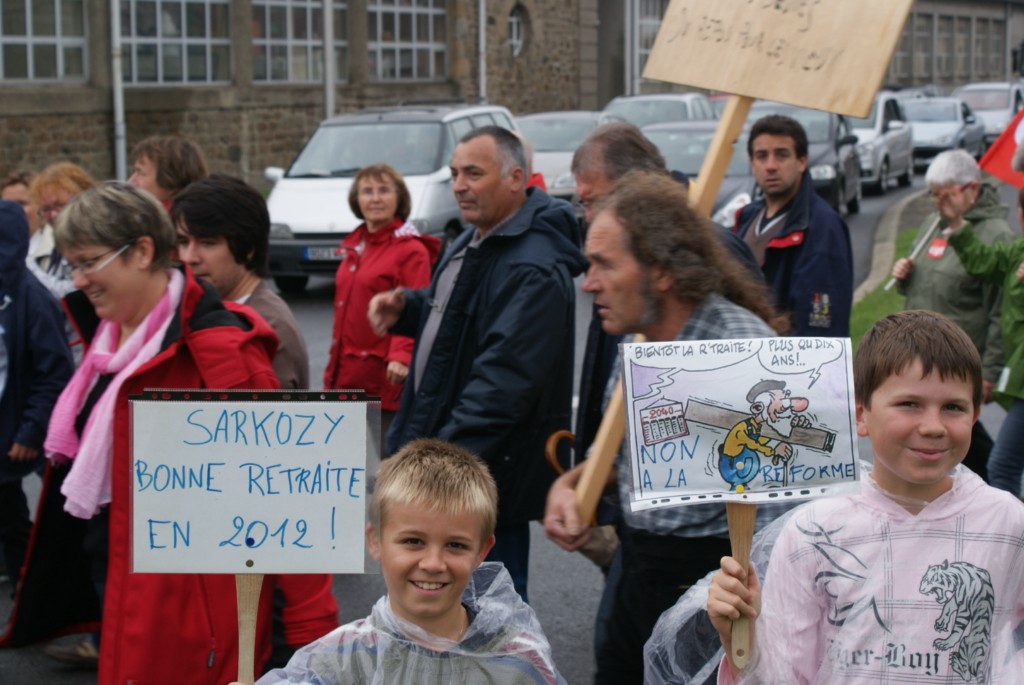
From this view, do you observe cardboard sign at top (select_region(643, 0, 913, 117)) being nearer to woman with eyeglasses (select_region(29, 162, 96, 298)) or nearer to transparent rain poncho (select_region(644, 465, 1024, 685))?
transparent rain poncho (select_region(644, 465, 1024, 685))

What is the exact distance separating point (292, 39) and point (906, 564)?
80.8ft

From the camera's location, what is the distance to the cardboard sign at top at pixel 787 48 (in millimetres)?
3434

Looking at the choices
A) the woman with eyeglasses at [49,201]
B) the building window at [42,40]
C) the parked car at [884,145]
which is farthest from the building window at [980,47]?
the woman with eyeglasses at [49,201]

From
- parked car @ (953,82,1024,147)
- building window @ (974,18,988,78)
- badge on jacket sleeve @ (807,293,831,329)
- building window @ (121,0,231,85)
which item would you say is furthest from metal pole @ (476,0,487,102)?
building window @ (974,18,988,78)

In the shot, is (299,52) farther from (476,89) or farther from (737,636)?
(737,636)

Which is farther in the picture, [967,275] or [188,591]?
[967,275]

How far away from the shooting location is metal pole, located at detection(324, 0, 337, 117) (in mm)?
25703

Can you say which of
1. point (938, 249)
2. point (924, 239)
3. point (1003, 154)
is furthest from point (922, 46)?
point (938, 249)

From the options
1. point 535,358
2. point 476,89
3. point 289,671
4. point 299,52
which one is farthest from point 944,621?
point 476,89

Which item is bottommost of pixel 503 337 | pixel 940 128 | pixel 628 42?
pixel 503 337

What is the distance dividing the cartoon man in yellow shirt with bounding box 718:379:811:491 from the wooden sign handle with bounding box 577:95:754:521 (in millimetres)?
534

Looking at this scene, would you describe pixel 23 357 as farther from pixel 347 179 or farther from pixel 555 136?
pixel 555 136

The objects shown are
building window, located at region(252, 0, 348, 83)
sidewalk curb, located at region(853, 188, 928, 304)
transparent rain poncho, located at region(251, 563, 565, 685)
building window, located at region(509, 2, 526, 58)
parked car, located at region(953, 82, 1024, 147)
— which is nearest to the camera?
transparent rain poncho, located at region(251, 563, 565, 685)

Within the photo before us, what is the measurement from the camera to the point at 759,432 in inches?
105
